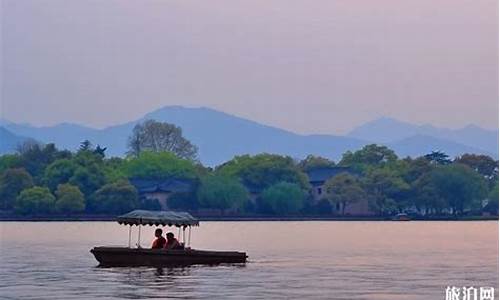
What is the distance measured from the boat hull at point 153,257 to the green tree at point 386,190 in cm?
6359

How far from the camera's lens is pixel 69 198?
82125 millimetres

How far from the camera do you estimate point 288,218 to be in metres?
94.5

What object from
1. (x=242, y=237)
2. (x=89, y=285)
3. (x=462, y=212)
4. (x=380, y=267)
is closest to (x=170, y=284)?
(x=89, y=285)

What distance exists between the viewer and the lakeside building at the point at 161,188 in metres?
88.2

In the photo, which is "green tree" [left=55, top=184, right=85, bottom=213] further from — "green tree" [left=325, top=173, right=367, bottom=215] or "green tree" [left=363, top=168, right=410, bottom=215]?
"green tree" [left=363, top=168, right=410, bottom=215]

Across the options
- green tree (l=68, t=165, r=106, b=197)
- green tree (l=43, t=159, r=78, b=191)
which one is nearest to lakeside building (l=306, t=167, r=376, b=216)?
green tree (l=68, t=165, r=106, b=197)

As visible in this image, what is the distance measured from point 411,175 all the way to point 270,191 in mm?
12482

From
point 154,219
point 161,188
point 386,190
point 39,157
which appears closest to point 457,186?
point 386,190

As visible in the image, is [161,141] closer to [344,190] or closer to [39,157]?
[39,157]

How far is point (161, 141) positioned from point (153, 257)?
8033 cm

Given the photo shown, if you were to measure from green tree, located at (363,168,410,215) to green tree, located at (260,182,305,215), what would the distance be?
17.1ft

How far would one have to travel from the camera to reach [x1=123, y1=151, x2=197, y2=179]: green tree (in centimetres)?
9419

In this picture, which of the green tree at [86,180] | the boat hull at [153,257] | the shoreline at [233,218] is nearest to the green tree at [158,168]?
the shoreline at [233,218]

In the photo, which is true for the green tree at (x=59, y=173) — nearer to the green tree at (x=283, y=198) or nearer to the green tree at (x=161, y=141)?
the green tree at (x=283, y=198)
